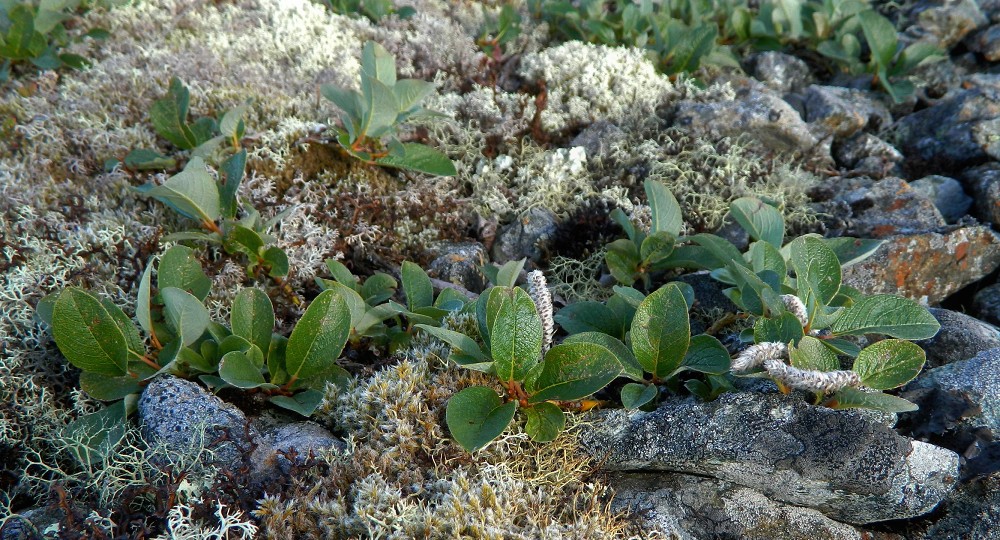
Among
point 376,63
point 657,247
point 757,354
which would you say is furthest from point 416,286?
point 376,63

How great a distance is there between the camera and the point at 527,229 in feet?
13.0

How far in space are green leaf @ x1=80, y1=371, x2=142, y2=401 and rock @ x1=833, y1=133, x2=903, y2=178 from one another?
4445mm

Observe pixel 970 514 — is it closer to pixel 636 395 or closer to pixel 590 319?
pixel 636 395

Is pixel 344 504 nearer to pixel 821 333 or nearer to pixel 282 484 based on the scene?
pixel 282 484

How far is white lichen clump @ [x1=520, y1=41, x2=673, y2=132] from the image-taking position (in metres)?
4.71

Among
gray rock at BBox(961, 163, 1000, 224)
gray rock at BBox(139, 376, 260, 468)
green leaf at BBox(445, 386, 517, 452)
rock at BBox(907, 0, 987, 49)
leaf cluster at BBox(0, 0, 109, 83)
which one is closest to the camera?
green leaf at BBox(445, 386, 517, 452)

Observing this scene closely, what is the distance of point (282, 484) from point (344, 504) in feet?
0.79

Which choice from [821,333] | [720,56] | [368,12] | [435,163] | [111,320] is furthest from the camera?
[368,12]

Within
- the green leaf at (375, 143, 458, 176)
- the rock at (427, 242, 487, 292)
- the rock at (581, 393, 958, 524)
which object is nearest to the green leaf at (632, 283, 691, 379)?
the rock at (581, 393, 958, 524)

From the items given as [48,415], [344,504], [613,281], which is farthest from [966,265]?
[48,415]

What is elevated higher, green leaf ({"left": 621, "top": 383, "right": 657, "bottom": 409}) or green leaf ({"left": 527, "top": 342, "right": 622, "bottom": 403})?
green leaf ({"left": 527, "top": 342, "right": 622, "bottom": 403})

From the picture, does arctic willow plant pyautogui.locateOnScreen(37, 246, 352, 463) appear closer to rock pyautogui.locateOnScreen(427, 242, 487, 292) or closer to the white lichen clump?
rock pyautogui.locateOnScreen(427, 242, 487, 292)

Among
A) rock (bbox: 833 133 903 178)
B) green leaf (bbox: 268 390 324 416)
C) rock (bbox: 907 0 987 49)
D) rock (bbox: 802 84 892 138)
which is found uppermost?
rock (bbox: 907 0 987 49)

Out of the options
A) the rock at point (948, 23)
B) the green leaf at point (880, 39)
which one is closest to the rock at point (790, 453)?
the green leaf at point (880, 39)
